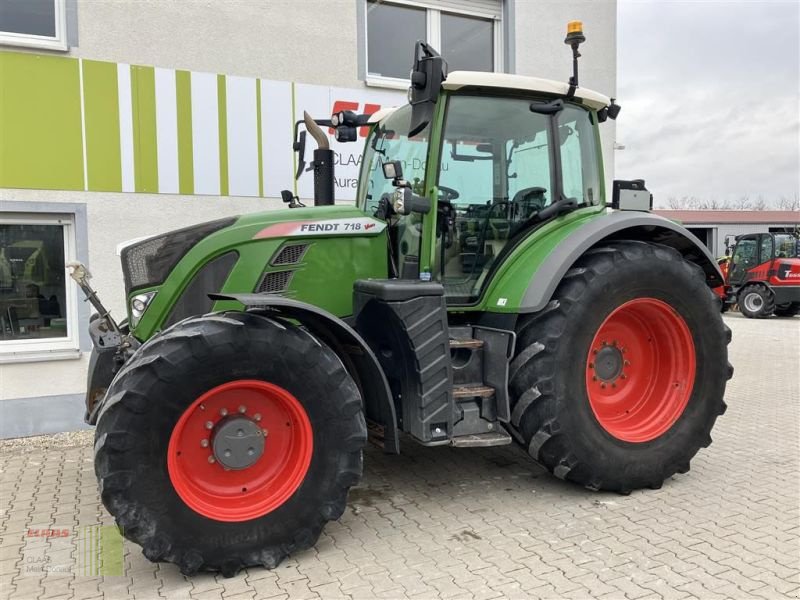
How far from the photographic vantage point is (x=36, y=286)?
229 inches

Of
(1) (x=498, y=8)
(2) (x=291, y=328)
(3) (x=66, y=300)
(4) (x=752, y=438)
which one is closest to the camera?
(2) (x=291, y=328)

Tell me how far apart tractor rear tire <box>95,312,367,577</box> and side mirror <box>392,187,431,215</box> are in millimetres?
933

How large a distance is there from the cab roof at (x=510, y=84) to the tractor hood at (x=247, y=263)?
1.03 metres

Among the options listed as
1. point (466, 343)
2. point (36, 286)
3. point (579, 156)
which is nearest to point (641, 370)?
point (466, 343)

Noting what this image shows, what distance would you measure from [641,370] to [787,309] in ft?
50.9

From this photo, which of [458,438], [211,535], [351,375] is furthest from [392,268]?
[211,535]

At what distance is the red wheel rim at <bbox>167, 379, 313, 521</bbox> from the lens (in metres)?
3.06

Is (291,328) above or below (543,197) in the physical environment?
below

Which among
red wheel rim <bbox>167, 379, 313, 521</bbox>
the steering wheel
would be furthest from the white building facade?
red wheel rim <bbox>167, 379, 313, 521</bbox>

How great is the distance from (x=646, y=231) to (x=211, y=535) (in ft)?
11.0

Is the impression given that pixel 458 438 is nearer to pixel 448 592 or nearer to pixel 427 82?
pixel 448 592

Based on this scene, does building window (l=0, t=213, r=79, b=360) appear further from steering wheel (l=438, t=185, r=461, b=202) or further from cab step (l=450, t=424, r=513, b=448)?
cab step (l=450, t=424, r=513, b=448)

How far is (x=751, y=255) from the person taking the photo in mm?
17172

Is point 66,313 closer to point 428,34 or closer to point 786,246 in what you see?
point 428,34
